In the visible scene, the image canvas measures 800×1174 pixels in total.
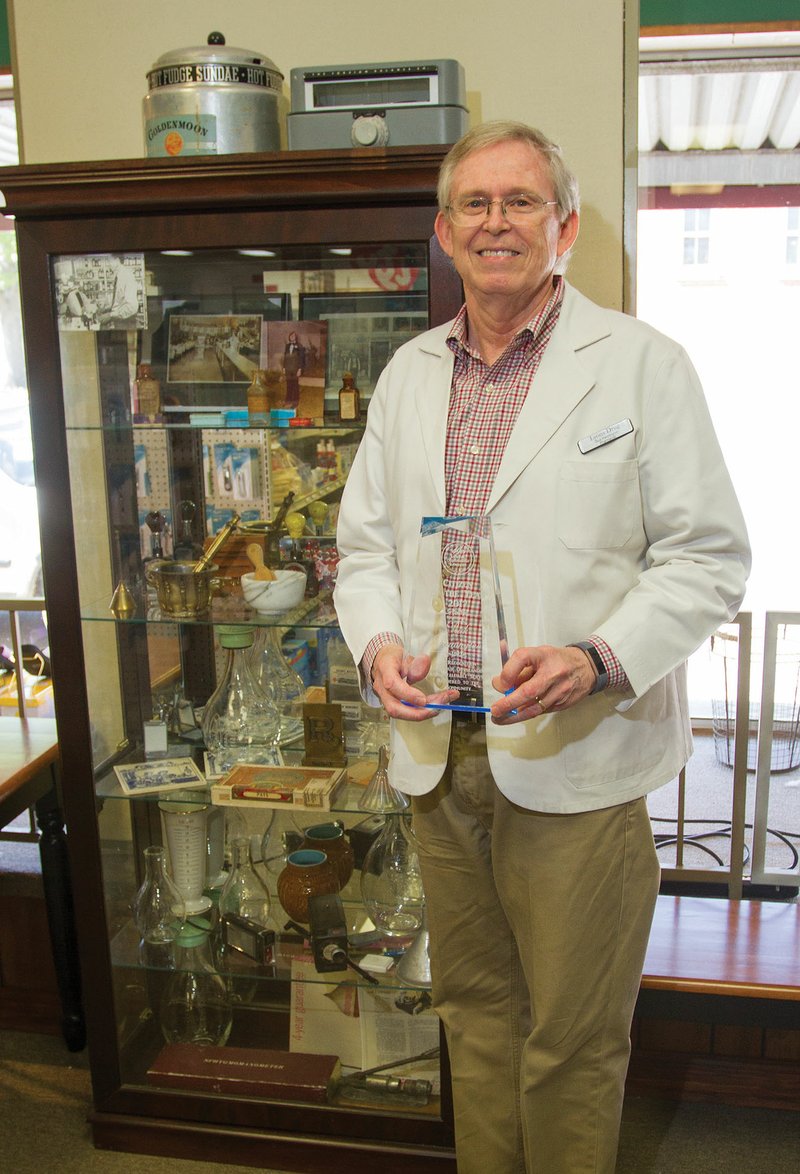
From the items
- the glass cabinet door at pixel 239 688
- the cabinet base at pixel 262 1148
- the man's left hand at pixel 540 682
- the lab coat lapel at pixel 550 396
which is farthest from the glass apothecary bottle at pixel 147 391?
the cabinet base at pixel 262 1148

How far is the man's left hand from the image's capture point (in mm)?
1282

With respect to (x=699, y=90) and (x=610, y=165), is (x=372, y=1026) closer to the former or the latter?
(x=610, y=165)

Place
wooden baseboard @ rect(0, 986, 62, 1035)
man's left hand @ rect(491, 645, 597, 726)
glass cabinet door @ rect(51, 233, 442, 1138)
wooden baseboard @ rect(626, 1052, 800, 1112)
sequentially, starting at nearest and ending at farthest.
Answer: man's left hand @ rect(491, 645, 597, 726) → glass cabinet door @ rect(51, 233, 442, 1138) → wooden baseboard @ rect(626, 1052, 800, 1112) → wooden baseboard @ rect(0, 986, 62, 1035)

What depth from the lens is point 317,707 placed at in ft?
6.61

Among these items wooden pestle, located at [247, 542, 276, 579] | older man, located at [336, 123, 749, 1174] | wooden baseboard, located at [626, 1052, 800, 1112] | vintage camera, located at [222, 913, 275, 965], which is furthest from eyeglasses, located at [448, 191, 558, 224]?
wooden baseboard, located at [626, 1052, 800, 1112]

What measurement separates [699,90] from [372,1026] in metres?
3.03

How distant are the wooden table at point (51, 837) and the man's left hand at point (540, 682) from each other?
1310 mm

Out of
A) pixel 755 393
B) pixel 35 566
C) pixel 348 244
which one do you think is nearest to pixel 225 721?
pixel 348 244

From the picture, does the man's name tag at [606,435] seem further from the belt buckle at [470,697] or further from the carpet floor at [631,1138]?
the carpet floor at [631,1138]

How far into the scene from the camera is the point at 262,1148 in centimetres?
203

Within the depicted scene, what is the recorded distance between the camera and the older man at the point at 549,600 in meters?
1.35

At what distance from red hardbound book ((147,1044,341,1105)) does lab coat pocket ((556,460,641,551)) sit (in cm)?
134

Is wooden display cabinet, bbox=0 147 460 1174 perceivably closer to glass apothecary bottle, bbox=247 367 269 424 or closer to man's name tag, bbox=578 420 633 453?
glass apothecary bottle, bbox=247 367 269 424

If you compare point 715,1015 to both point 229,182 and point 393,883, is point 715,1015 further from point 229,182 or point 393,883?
point 229,182
